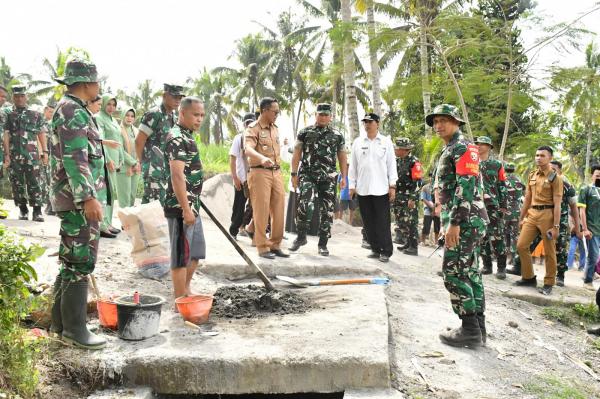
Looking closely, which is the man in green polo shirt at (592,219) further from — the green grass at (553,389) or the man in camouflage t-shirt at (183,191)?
the man in camouflage t-shirt at (183,191)

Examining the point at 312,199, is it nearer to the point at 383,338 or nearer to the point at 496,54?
the point at 383,338

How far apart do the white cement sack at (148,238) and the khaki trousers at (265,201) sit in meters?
1.22

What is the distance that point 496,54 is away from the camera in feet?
42.4

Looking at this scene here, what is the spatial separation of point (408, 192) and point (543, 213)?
84.3 inches

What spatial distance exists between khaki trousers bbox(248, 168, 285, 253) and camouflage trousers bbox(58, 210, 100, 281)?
275 centimetres

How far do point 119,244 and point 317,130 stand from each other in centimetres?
296

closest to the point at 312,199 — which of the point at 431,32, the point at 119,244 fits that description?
the point at 119,244

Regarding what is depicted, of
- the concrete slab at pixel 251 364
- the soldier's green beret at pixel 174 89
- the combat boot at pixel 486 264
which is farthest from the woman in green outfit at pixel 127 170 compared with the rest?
the combat boot at pixel 486 264

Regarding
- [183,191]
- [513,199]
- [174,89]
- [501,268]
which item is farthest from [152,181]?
[513,199]

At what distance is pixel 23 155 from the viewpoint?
25.0 feet

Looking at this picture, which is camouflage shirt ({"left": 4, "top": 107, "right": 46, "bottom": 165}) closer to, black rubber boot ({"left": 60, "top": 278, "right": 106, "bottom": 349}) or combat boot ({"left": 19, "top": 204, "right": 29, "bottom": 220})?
combat boot ({"left": 19, "top": 204, "right": 29, "bottom": 220})

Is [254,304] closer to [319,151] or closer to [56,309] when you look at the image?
[56,309]

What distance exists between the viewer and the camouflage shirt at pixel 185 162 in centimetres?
415

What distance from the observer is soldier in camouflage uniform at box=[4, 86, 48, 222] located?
24.8ft
